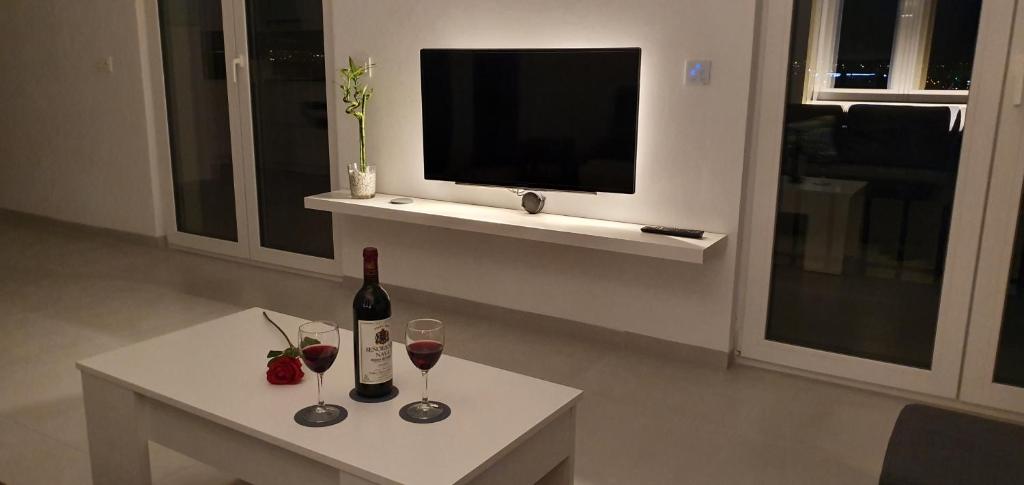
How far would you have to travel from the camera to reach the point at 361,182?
4348 mm

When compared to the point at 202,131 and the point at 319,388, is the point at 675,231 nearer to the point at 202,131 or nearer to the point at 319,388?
the point at 319,388

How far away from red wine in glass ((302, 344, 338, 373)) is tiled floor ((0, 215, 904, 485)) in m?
1.02

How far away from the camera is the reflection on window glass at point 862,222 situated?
3.14 m

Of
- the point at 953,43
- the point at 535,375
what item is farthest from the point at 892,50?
the point at 535,375

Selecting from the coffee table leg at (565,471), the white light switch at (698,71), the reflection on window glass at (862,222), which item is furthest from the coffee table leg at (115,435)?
the reflection on window glass at (862,222)

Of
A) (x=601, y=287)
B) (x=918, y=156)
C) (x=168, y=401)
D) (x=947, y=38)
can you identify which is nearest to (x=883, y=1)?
(x=947, y=38)

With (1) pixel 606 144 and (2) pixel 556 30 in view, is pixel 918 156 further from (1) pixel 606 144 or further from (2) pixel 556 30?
(2) pixel 556 30

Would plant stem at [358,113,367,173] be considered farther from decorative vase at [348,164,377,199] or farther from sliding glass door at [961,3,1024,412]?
sliding glass door at [961,3,1024,412]

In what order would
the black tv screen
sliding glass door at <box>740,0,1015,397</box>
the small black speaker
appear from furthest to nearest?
the small black speaker, the black tv screen, sliding glass door at <box>740,0,1015,397</box>

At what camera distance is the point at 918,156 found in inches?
124

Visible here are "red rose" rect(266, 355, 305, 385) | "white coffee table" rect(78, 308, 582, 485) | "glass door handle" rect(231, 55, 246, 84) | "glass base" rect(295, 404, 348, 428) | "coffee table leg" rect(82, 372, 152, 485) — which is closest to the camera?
"white coffee table" rect(78, 308, 582, 485)

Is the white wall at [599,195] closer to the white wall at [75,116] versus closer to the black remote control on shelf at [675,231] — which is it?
A: the black remote control on shelf at [675,231]

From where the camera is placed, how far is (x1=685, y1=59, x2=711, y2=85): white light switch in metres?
3.39

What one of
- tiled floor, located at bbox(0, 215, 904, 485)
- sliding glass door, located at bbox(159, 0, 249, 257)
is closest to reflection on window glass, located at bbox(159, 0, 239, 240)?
sliding glass door, located at bbox(159, 0, 249, 257)
